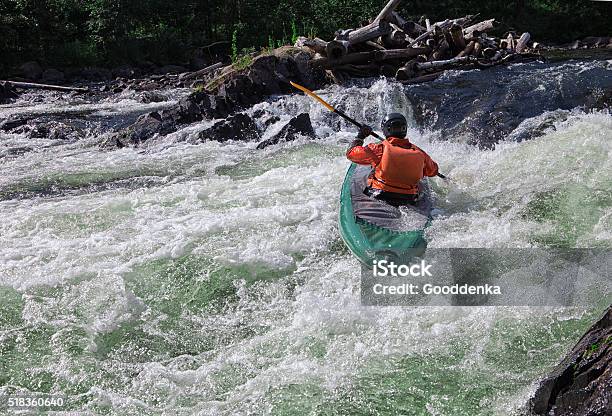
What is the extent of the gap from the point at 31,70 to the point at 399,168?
17071 millimetres

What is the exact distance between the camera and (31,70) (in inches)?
751

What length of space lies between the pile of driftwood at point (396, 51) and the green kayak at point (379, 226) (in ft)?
20.8

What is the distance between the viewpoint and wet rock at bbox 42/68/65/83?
60.6 feet

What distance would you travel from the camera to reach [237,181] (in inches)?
304

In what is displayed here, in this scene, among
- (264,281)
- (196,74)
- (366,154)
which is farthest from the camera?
(196,74)

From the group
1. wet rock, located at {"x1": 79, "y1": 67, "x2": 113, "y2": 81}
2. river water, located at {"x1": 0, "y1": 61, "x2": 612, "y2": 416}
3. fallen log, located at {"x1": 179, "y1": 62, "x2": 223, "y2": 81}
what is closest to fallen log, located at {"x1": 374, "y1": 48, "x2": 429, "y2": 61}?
river water, located at {"x1": 0, "y1": 61, "x2": 612, "y2": 416}

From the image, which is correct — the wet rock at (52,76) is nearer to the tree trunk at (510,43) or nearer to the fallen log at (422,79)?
the fallen log at (422,79)

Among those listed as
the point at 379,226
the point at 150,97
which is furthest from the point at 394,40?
the point at 379,226

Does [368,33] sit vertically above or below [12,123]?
above

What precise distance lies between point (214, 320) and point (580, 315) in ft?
8.48

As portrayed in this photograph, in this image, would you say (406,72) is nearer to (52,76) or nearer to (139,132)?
(139,132)

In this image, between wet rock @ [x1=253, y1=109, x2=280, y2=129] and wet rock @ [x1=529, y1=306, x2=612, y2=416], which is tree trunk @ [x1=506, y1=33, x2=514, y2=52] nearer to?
wet rock @ [x1=253, y1=109, x2=280, y2=129]

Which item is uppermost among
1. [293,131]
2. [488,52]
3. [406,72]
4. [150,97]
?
[488,52]

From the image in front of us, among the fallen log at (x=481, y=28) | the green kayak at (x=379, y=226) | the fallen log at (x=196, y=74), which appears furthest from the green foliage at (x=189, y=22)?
the green kayak at (x=379, y=226)
